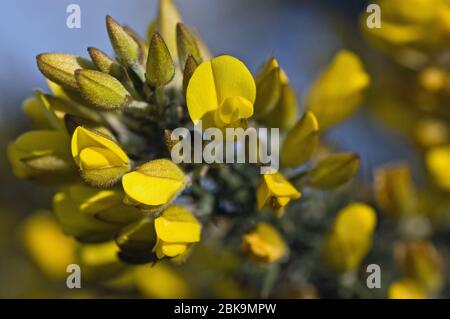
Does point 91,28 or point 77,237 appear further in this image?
point 91,28

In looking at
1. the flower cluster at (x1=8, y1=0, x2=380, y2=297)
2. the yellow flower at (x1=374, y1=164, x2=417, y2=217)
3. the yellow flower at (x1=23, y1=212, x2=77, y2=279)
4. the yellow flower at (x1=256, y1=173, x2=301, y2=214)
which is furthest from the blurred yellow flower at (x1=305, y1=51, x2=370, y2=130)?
the yellow flower at (x1=23, y1=212, x2=77, y2=279)

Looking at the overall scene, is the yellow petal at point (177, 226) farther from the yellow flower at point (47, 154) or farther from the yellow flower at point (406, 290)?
the yellow flower at point (406, 290)

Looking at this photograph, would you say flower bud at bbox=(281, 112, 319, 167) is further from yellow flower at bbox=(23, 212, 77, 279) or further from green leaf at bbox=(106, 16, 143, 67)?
yellow flower at bbox=(23, 212, 77, 279)

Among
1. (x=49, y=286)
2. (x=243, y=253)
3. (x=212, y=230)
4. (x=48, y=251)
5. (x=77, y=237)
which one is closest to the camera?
(x=77, y=237)

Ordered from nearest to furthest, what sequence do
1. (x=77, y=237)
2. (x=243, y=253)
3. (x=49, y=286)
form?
(x=77, y=237), (x=243, y=253), (x=49, y=286)

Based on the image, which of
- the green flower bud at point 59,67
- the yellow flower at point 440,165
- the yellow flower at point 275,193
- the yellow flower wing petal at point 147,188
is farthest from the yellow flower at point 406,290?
the green flower bud at point 59,67
